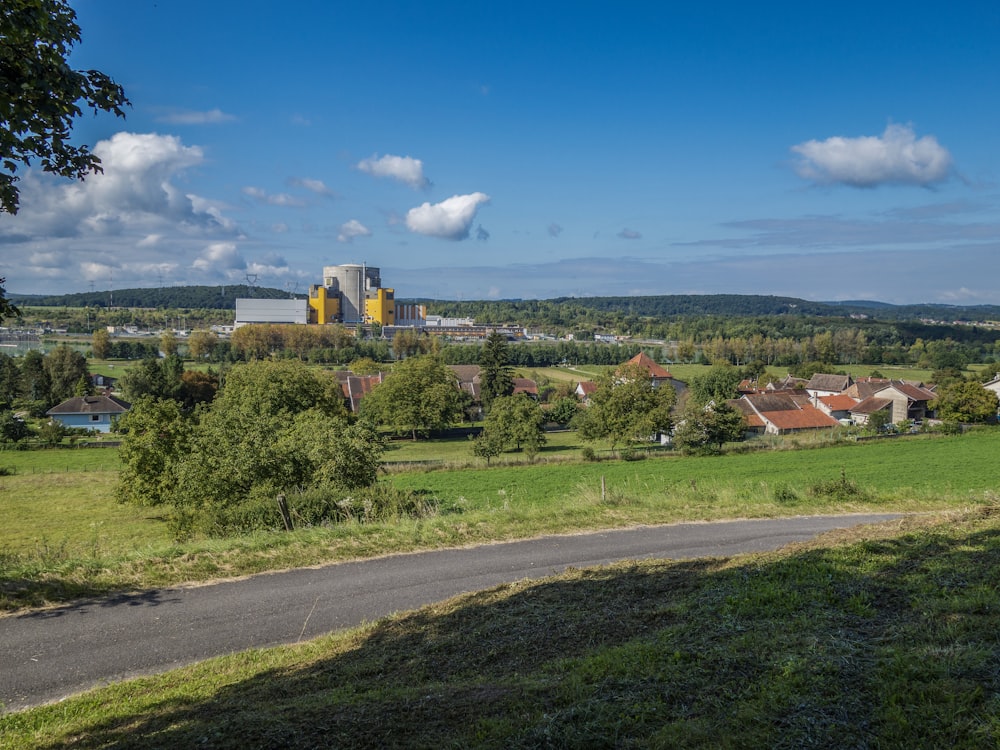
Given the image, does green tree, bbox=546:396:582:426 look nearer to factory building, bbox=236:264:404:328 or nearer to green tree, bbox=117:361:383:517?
green tree, bbox=117:361:383:517

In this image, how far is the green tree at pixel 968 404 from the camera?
52.6 metres

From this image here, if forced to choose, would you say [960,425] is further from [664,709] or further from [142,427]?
[664,709]

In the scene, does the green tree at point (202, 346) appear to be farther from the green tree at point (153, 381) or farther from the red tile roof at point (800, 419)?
the red tile roof at point (800, 419)

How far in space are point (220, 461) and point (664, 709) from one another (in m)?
17.1

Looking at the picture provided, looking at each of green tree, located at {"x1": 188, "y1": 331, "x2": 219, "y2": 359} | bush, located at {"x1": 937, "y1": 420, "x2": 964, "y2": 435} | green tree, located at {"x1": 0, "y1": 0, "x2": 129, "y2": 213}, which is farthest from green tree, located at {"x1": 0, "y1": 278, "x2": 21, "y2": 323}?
green tree, located at {"x1": 188, "y1": 331, "x2": 219, "y2": 359}

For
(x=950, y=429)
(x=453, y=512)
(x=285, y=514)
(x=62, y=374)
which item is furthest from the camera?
(x=62, y=374)

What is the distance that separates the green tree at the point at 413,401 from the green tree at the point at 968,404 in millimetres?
38529

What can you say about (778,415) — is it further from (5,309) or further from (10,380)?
(10,380)

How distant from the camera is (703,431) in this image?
4222cm

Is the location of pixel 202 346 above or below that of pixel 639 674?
below

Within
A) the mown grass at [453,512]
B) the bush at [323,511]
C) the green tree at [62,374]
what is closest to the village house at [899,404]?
the mown grass at [453,512]

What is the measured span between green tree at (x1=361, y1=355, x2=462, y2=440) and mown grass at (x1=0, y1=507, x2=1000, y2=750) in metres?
49.4

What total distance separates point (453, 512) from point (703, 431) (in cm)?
2944

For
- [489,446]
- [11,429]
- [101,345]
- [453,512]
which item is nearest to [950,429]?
[489,446]
